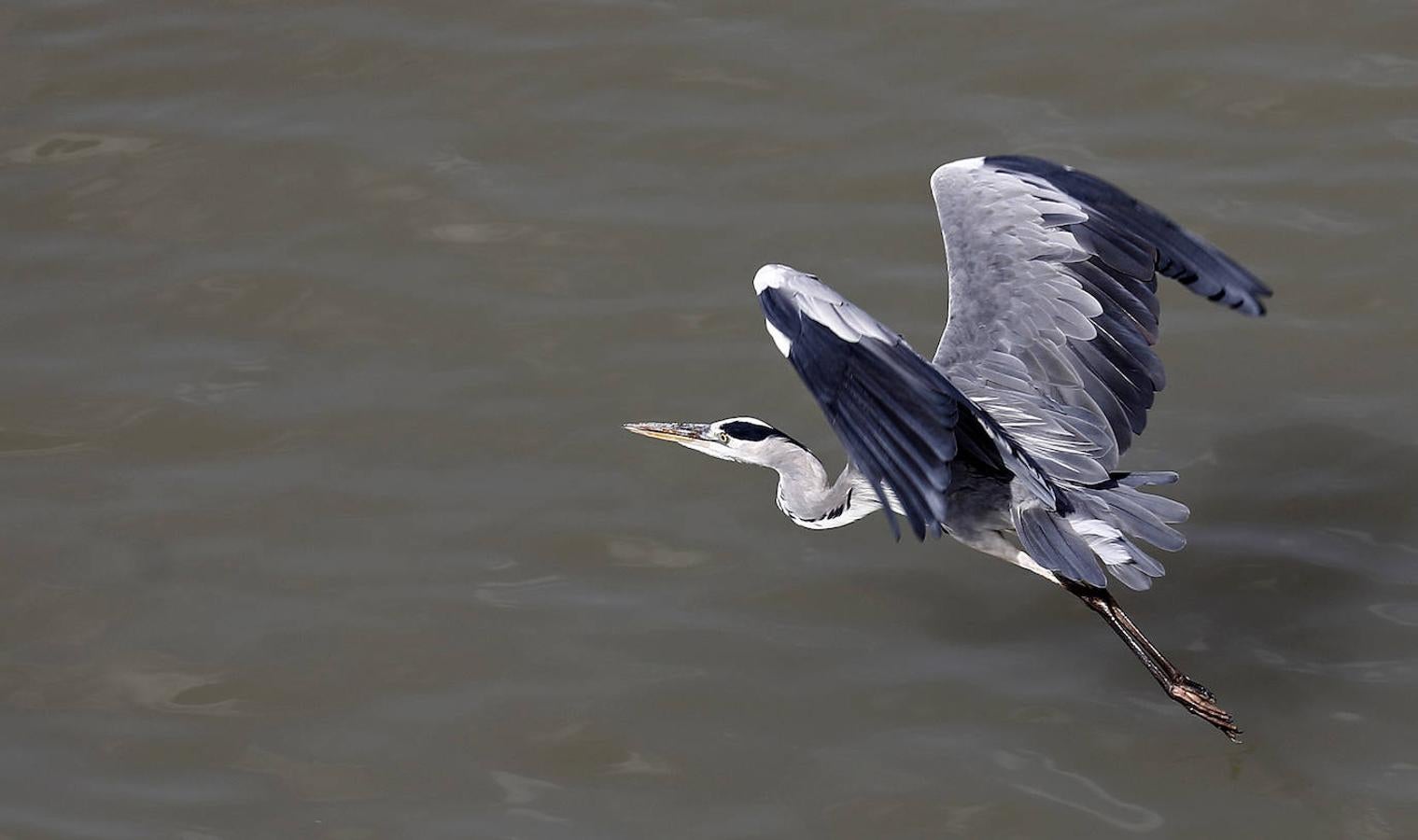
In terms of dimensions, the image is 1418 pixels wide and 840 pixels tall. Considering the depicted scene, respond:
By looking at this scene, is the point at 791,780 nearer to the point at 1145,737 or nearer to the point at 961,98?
the point at 1145,737

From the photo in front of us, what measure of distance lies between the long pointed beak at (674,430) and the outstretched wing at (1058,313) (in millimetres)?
956

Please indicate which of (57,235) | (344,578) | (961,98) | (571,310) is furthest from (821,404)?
(57,235)

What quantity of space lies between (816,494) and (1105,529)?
1.13m

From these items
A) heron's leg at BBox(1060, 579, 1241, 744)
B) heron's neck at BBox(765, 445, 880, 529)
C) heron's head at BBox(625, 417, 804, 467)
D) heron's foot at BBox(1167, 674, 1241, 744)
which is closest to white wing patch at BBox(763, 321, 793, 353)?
heron's neck at BBox(765, 445, 880, 529)

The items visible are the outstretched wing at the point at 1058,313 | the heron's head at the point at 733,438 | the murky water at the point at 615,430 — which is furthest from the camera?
the heron's head at the point at 733,438

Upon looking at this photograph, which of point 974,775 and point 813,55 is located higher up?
point 813,55

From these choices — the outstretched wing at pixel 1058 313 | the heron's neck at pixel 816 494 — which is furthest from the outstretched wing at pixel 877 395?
the heron's neck at pixel 816 494

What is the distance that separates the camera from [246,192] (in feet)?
28.2

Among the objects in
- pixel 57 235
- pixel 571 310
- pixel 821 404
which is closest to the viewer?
pixel 821 404

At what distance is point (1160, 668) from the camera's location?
5777mm

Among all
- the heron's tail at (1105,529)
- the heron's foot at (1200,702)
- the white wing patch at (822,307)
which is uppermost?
the white wing patch at (822,307)

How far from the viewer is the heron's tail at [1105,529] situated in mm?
5488

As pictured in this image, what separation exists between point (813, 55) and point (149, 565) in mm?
4072

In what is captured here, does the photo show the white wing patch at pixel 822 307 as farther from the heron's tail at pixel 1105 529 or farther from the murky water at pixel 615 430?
the murky water at pixel 615 430
